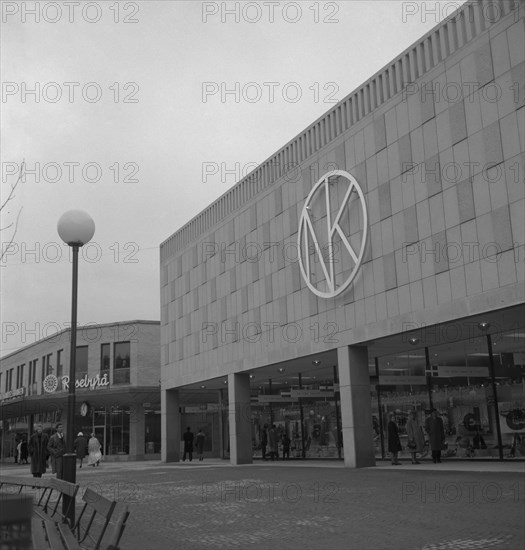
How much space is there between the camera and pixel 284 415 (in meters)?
36.3

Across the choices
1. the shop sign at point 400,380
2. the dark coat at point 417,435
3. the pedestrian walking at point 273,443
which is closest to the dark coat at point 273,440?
the pedestrian walking at point 273,443

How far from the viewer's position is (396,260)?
76.3ft

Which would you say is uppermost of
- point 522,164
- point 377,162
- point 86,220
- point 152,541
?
point 377,162

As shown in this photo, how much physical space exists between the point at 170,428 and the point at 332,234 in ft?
67.5

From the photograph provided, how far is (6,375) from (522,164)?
64.0 m

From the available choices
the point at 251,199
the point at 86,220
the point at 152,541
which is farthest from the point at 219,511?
the point at 251,199

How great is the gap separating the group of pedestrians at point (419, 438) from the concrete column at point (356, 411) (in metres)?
0.75

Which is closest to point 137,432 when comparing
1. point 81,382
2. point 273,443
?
point 81,382

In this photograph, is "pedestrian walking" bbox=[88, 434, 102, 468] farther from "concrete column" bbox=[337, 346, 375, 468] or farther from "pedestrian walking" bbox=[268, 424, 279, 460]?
"concrete column" bbox=[337, 346, 375, 468]

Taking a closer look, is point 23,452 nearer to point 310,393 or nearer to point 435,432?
point 310,393

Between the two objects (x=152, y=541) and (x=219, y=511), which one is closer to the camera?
(x=152, y=541)

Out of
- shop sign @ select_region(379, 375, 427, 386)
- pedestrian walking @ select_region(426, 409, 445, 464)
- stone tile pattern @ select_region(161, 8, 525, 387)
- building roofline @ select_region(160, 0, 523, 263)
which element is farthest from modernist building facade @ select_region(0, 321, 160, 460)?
pedestrian walking @ select_region(426, 409, 445, 464)

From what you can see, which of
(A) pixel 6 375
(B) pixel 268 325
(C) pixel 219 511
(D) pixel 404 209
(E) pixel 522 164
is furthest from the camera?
(A) pixel 6 375

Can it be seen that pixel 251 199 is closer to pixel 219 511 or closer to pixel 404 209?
pixel 404 209
